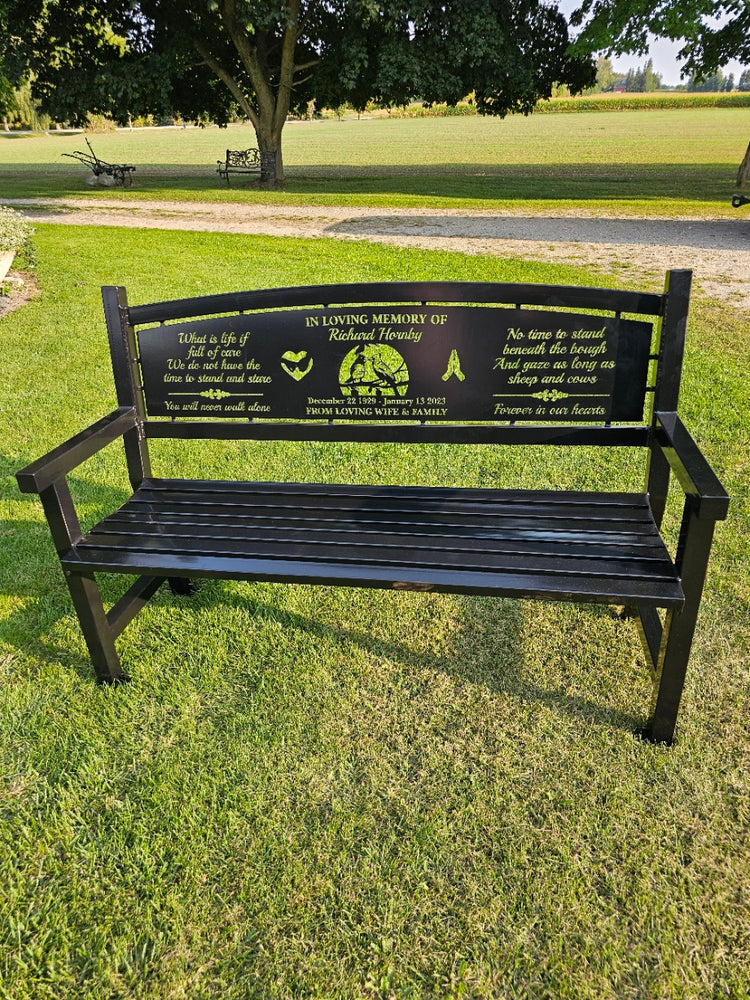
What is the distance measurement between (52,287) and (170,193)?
37.4ft

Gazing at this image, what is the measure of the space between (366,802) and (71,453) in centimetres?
150

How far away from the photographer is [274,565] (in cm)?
225

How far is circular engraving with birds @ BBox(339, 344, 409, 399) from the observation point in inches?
103

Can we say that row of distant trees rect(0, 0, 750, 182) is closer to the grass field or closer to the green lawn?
the grass field

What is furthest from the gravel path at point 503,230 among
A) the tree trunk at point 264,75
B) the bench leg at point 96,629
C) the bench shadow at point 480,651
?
the bench leg at point 96,629

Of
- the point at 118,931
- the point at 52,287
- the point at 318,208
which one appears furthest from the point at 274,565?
the point at 318,208

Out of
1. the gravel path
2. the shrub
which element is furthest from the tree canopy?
the shrub

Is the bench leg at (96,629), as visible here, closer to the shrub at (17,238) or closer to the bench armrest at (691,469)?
the bench armrest at (691,469)

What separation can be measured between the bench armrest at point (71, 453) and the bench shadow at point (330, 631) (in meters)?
0.82

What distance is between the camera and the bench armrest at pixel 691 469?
6.19ft

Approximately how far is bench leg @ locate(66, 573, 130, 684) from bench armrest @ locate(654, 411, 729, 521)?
77.9 inches

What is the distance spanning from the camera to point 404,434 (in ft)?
8.90

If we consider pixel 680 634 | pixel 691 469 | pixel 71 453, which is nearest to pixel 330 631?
pixel 71 453

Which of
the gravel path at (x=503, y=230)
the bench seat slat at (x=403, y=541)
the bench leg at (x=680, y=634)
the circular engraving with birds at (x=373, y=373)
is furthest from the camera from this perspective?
the gravel path at (x=503, y=230)
